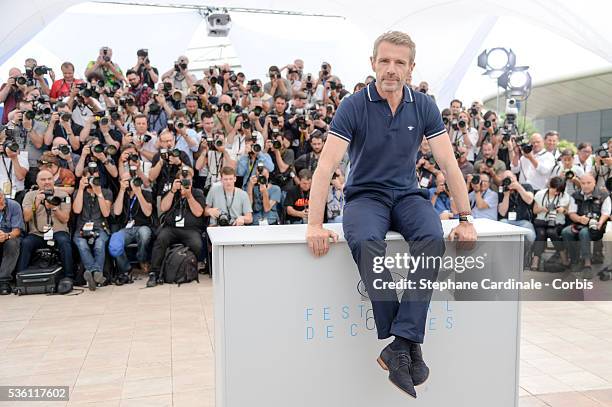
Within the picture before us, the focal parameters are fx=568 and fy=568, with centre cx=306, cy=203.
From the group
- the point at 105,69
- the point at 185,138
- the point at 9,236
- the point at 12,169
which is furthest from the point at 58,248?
the point at 105,69

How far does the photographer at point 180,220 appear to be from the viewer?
19.3ft

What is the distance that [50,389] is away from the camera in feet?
10.5

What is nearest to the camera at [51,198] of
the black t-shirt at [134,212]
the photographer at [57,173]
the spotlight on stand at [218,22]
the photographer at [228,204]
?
the photographer at [57,173]

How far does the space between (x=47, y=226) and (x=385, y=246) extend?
14.9 feet

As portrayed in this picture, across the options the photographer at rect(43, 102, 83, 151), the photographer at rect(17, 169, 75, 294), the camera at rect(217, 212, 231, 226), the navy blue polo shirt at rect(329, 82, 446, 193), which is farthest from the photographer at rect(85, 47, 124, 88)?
the navy blue polo shirt at rect(329, 82, 446, 193)

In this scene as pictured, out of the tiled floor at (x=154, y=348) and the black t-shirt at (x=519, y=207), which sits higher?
the black t-shirt at (x=519, y=207)

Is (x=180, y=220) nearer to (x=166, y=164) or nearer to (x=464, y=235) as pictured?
(x=166, y=164)

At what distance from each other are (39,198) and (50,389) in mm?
2860

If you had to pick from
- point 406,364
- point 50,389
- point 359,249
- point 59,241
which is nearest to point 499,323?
point 406,364

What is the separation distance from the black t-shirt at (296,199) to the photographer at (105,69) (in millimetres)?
3300

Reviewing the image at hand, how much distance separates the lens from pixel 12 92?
7.09 m

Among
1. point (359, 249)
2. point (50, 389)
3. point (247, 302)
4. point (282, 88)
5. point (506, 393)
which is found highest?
point (282, 88)

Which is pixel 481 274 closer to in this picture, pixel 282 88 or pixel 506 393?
pixel 506 393

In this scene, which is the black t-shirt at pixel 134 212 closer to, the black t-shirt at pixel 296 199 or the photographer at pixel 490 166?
the black t-shirt at pixel 296 199
